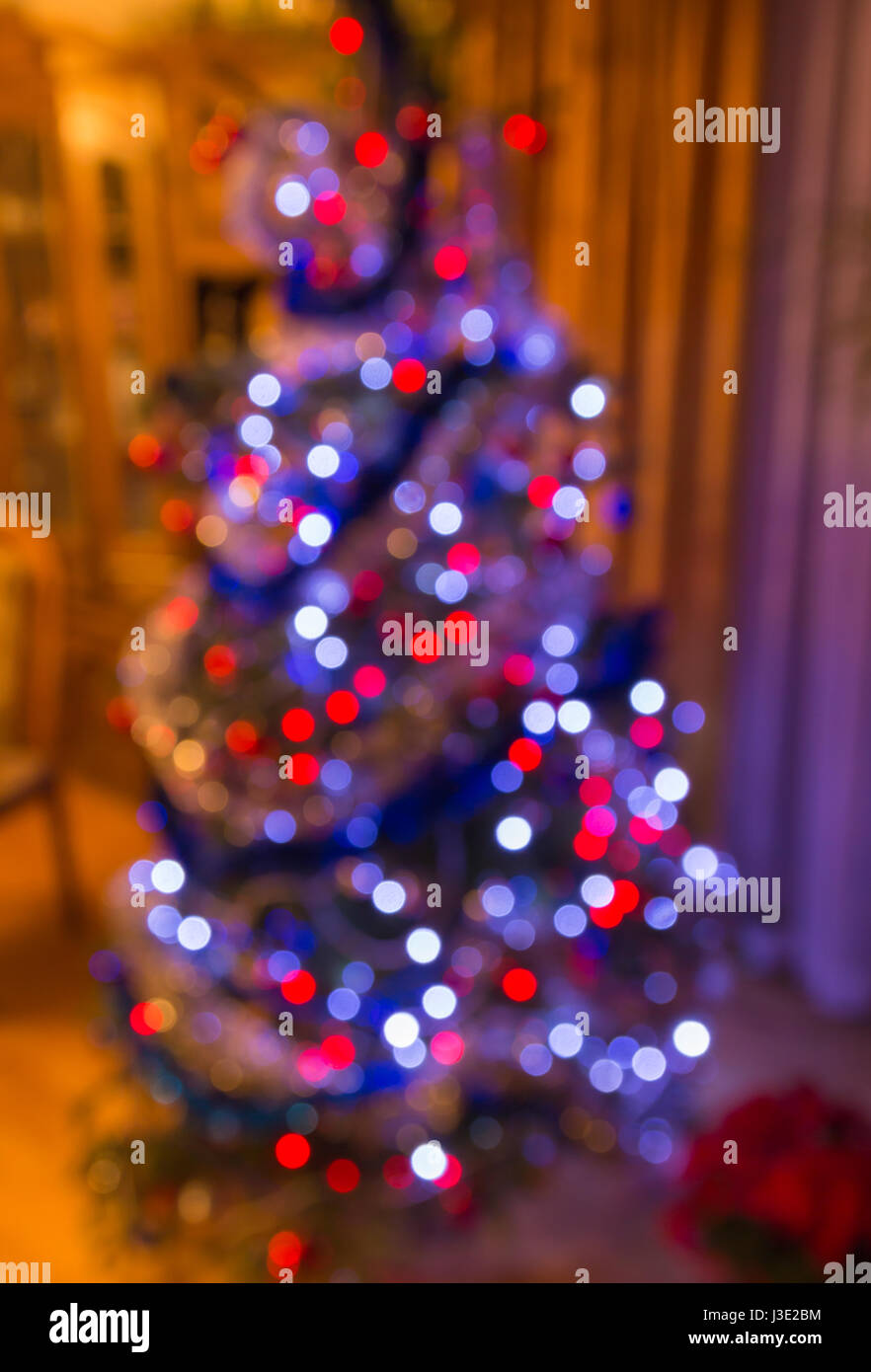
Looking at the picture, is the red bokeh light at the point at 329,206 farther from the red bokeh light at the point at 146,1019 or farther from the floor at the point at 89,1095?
the floor at the point at 89,1095

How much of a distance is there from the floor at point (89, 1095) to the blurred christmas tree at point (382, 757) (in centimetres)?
9

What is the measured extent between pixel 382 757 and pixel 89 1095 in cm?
96

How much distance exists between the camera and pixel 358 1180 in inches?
70.0

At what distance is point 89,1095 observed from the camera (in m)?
1.99

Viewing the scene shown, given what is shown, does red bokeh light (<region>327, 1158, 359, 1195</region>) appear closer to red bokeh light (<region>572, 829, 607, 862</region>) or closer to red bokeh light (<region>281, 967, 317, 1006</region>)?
red bokeh light (<region>281, 967, 317, 1006</region>)

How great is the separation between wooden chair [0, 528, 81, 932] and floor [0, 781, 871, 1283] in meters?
0.37

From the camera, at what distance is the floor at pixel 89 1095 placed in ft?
5.40

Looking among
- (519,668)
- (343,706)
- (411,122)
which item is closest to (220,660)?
(343,706)

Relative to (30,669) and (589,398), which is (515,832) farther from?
→ (30,669)

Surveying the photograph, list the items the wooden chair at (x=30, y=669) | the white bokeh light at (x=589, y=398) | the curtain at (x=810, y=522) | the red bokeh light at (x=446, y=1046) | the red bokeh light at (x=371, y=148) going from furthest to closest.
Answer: the wooden chair at (x=30, y=669) → the curtain at (x=810, y=522) → the red bokeh light at (x=446, y=1046) → the white bokeh light at (x=589, y=398) → the red bokeh light at (x=371, y=148)

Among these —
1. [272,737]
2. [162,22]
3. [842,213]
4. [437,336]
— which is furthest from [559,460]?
[162,22]

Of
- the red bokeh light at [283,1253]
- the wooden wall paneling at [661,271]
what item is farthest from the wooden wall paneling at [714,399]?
the red bokeh light at [283,1253]

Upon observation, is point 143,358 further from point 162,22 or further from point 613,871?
point 613,871

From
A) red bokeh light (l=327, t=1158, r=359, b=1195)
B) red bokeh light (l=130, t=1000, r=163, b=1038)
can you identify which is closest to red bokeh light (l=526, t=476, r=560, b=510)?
red bokeh light (l=130, t=1000, r=163, b=1038)
